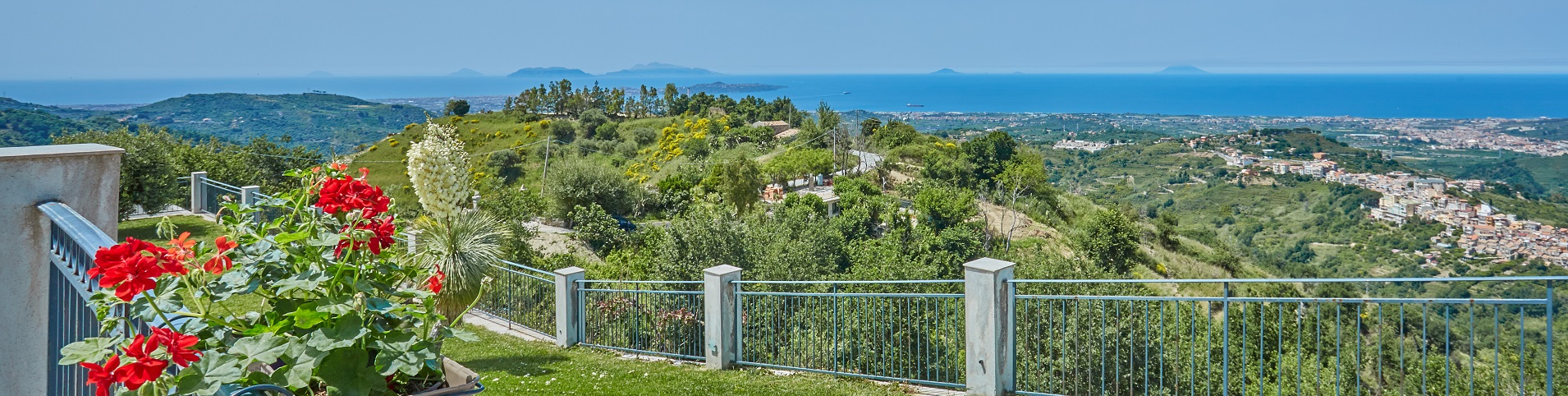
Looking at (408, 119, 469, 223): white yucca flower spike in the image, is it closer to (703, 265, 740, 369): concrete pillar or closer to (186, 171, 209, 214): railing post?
(703, 265, 740, 369): concrete pillar

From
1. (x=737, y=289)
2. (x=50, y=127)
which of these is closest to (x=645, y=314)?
(x=737, y=289)

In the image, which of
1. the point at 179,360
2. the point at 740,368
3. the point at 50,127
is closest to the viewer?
the point at 179,360

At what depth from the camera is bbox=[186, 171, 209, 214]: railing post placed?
16312 millimetres

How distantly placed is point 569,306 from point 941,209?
1038 inches

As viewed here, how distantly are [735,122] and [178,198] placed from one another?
47.5m

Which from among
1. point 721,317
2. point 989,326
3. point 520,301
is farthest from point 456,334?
point 520,301

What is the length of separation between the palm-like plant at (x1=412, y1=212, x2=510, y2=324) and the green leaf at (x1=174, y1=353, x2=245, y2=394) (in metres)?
7.95

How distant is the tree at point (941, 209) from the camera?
113 feet

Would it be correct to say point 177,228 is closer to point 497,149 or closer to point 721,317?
point 721,317

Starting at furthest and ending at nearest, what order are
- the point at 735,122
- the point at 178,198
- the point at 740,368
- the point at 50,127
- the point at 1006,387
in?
1. the point at 735,122
2. the point at 50,127
3. the point at 178,198
4. the point at 740,368
5. the point at 1006,387

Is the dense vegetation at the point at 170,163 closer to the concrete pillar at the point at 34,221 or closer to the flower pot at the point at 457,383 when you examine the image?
the concrete pillar at the point at 34,221

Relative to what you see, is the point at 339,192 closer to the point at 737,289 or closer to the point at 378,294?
the point at 378,294

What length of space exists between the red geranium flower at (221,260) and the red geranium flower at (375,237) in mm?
244

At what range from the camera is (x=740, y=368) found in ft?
26.8
